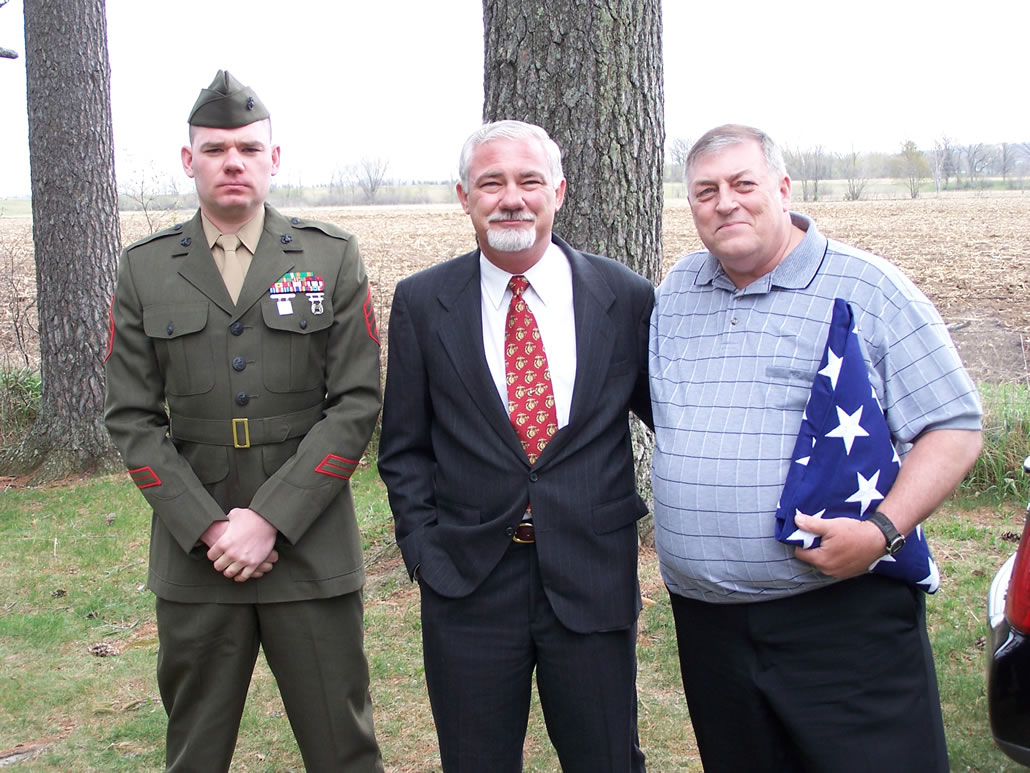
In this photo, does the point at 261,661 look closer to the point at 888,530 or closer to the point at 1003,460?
the point at 888,530

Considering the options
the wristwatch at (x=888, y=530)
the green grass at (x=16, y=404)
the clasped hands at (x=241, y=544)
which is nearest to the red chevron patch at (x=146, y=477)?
the clasped hands at (x=241, y=544)

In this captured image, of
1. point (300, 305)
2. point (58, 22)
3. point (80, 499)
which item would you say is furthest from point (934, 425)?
point (58, 22)

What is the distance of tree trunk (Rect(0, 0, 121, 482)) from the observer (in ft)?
24.5

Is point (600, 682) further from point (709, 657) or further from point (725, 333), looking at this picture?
point (725, 333)

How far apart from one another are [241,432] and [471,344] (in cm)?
71

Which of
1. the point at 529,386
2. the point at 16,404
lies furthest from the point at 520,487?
the point at 16,404

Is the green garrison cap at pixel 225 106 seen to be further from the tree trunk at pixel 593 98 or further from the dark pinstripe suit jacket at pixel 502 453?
the tree trunk at pixel 593 98

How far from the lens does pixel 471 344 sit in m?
2.51

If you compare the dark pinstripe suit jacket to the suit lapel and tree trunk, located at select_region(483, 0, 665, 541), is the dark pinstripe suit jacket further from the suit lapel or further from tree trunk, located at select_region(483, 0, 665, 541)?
tree trunk, located at select_region(483, 0, 665, 541)

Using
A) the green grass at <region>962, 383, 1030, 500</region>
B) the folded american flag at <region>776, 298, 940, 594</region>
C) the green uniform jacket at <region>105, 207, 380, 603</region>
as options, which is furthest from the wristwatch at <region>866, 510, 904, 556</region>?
the green grass at <region>962, 383, 1030, 500</region>

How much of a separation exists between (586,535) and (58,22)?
22.4 ft

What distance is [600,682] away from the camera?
2.47 meters

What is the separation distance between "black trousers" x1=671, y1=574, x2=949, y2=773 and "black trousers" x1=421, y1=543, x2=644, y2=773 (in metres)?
0.33

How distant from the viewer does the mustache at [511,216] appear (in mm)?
2465
